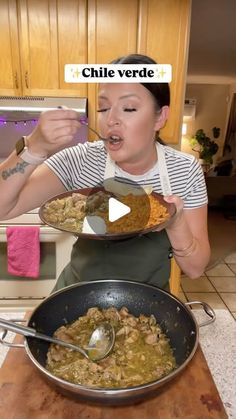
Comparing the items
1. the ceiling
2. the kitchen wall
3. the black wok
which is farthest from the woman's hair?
the kitchen wall

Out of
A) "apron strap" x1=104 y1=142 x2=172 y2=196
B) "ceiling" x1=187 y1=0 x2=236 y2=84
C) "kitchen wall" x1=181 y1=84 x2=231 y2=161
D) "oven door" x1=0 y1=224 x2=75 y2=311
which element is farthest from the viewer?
"kitchen wall" x1=181 y1=84 x2=231 y2=161

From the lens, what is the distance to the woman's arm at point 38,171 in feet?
2.11

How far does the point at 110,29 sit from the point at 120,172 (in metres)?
1.32

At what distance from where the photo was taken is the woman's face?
74 centimetres

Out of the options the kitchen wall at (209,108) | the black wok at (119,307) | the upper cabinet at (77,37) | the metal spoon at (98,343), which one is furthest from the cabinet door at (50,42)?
the kitchen wall at (209,108)

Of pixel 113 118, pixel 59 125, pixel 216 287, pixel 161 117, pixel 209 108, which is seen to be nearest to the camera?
pixel 59 125

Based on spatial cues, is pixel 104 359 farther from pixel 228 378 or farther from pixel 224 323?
pixel 224 323

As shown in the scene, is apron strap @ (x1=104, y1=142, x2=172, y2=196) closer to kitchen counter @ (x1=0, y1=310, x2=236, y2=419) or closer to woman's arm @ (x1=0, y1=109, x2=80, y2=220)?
woman's arm @ (x1=0, y1=109, x2=80, y2=220)

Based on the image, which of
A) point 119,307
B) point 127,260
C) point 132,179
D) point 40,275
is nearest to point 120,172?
point 132,179

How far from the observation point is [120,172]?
95 cm

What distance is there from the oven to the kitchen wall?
4819mm

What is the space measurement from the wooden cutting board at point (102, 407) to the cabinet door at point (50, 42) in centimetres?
172

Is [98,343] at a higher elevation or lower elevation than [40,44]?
lower

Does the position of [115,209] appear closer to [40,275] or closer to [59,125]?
[59,125]
